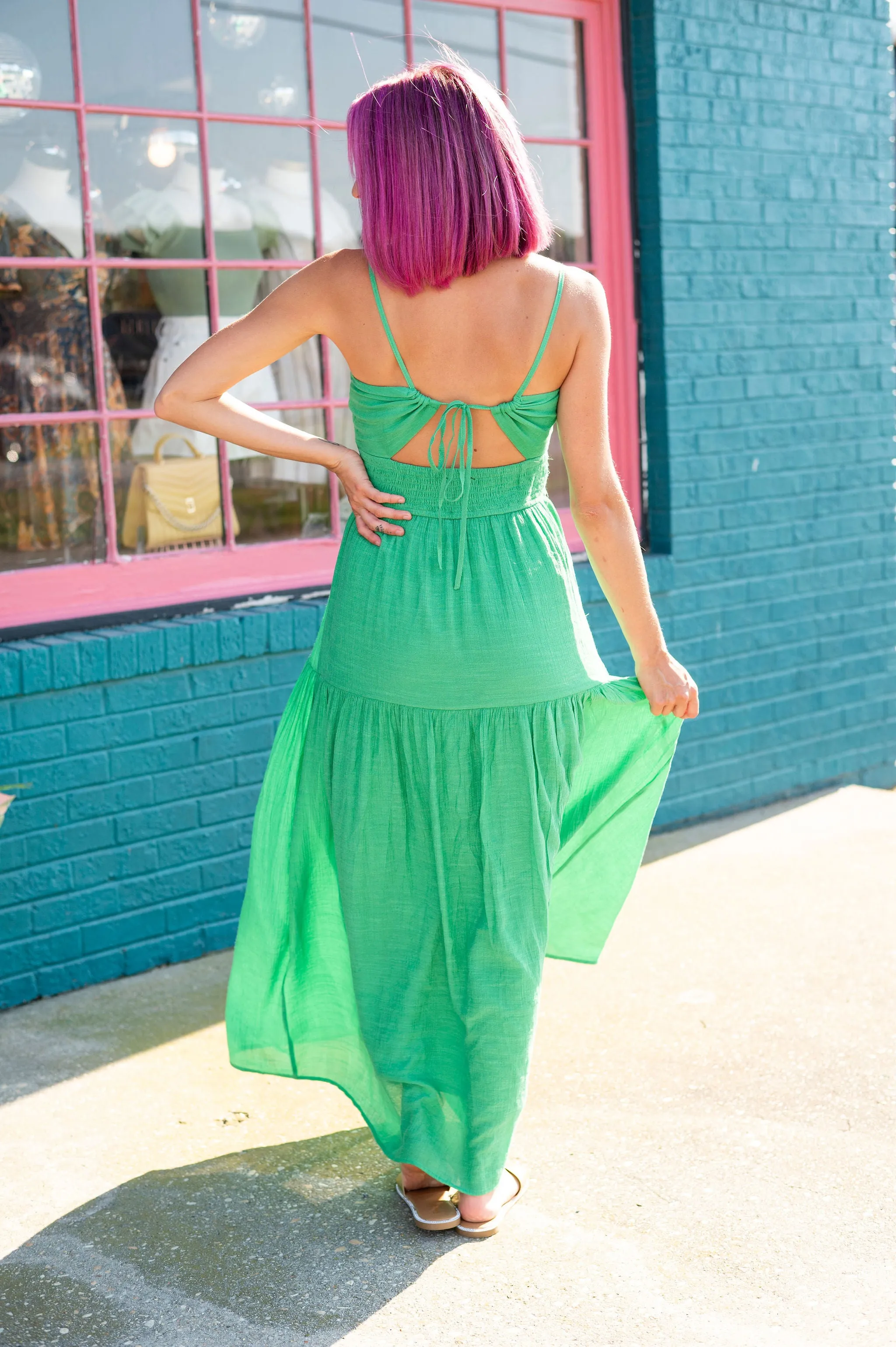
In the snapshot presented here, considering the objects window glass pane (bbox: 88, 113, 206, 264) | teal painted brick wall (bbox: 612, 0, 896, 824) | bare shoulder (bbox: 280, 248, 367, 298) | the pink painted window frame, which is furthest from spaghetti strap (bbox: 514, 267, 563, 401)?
teal painted brick wall (bbox: 612, 0, 896, 824)

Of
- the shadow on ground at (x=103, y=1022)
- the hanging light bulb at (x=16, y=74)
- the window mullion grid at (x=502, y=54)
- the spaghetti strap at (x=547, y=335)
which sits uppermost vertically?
the window mullion grid at (x=502, y=54)

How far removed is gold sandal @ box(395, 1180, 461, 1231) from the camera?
8.93ft

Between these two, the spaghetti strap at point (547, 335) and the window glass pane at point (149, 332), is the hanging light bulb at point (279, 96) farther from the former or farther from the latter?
the spaghetti strap at point (547, 335)

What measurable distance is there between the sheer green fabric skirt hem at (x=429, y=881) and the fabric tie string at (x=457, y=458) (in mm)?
305

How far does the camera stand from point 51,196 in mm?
3945

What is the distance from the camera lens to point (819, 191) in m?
5.59

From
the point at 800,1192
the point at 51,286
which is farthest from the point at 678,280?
the point at 800,1192

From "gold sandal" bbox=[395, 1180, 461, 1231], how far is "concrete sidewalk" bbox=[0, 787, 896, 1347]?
27 millimetres

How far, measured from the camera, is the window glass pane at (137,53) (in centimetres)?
393

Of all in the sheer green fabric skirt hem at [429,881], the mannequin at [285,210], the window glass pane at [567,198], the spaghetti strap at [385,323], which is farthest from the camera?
the window glass pane at [567,198]

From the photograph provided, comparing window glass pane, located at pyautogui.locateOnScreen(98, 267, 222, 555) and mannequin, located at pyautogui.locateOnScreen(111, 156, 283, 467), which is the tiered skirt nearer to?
window glass pane, located at pyautogui.locateOnScreen(98, 267, 222, 555)

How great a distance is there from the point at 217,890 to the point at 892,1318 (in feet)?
7.49

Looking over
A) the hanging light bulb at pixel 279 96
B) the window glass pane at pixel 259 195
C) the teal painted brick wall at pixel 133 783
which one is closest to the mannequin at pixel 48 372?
the teal painted brick wall at pixel 133 783

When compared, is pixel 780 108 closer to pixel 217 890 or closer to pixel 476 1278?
pixel 217 890
